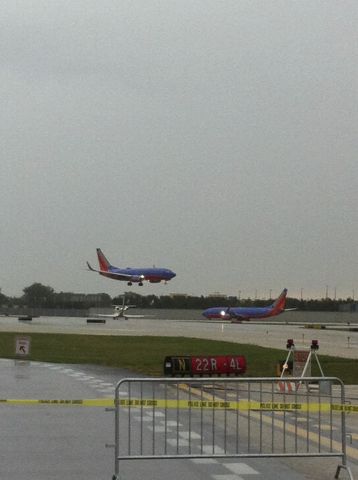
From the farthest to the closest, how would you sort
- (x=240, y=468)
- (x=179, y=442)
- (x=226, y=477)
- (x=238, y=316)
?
1. (x=238, y=316)
2. (x=179, y=442)
3. (x=240, y=468)
4. (x=226, y=477)

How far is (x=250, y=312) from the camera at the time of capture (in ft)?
417

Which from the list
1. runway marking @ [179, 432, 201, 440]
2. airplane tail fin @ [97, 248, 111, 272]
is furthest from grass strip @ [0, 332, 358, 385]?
airplane tail fin @ [97, 248, 111, 272]

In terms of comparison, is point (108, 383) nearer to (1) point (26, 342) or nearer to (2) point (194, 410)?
(2) point (194, 410)

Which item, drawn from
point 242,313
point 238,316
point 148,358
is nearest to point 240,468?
point 148,358

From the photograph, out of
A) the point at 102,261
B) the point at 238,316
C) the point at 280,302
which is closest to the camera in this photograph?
the point at 280,302

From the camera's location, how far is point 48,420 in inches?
562

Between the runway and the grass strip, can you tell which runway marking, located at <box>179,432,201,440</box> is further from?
the runway

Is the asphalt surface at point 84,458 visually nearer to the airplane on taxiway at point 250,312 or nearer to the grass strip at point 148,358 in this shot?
the grass strip at point 148,358

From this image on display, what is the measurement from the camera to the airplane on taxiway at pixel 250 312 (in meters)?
123

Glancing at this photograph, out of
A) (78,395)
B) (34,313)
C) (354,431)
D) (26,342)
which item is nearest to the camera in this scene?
(354,431)

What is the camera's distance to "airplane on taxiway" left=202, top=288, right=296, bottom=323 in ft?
404

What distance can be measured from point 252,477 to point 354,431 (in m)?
4.36

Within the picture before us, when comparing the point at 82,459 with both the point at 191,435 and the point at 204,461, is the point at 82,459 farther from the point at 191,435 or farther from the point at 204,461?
the point at 191,435

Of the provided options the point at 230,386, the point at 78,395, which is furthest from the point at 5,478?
the point at 230,386
